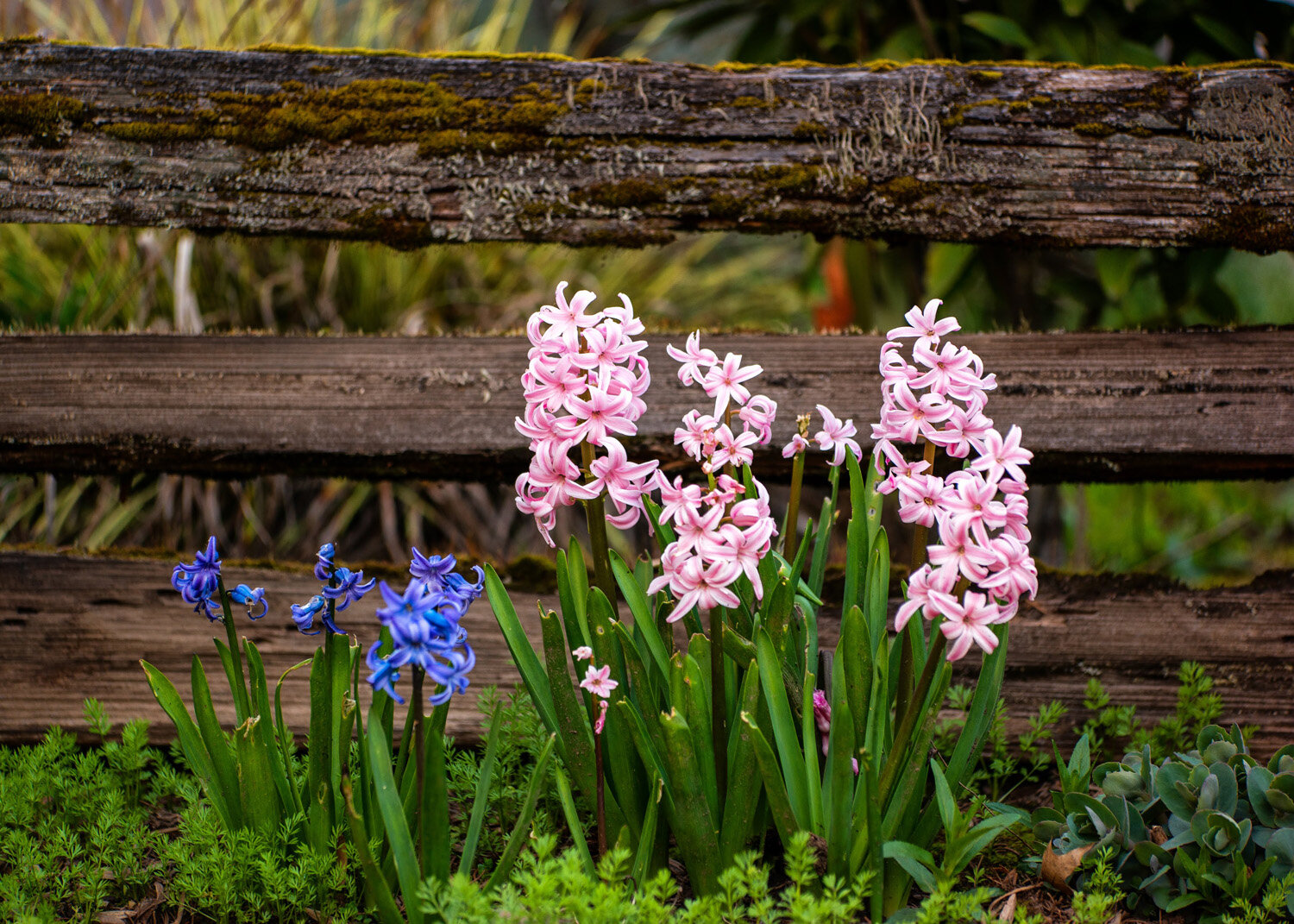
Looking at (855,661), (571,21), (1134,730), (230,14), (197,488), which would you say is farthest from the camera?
(571,21)

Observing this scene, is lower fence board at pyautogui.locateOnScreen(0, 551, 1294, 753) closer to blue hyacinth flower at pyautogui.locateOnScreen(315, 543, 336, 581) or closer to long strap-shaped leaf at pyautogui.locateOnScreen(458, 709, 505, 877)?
long strap-shaped leaf at pyautogui.locateOnScreen(458, 709, 505, 877)

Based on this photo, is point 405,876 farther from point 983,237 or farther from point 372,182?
point 983,237

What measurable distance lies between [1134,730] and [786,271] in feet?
13.4

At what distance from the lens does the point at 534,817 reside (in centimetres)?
118

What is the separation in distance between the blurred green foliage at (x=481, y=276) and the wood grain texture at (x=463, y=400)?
0.29 metres

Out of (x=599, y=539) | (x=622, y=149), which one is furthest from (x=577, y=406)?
(x=622, y=149)

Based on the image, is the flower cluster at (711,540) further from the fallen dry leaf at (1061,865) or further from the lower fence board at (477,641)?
the lower fence board at (477,641)

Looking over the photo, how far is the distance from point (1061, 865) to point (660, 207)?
1.34 metres

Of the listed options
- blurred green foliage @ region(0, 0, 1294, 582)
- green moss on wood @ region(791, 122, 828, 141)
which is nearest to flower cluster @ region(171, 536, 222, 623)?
blurred green foliage @ region(0, 0, 1294, 582)

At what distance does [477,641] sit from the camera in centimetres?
173

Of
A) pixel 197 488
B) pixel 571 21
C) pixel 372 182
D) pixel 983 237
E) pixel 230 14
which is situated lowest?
pixel 197 488

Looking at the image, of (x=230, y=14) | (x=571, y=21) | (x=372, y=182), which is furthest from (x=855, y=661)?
(x=571, y=21)

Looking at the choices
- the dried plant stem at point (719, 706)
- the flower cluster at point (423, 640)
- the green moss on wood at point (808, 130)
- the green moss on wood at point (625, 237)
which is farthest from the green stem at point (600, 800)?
the green moss on wood at point (808, 130)

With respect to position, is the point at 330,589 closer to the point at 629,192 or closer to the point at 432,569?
the point at 432,569
